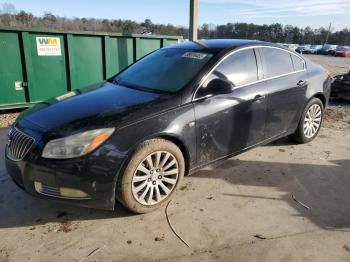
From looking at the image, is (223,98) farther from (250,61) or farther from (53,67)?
(53,67)

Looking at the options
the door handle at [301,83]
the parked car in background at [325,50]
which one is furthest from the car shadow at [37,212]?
the parked car in background at [325,50]

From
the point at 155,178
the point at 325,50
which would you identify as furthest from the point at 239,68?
the point at 325,50

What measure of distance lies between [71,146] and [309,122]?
12.3ft

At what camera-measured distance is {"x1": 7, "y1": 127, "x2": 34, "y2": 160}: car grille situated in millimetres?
2904

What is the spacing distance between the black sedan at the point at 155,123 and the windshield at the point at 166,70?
14mm

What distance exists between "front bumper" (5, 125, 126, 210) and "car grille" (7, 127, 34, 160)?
70 millimetres

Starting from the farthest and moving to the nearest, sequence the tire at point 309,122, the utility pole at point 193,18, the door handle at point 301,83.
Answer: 1. the utility pole at point 193,18
2. the tire at point 309,122
3. the door handle at point 301,83

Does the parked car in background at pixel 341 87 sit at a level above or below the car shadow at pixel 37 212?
above

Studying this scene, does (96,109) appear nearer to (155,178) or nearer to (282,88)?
(155,178)

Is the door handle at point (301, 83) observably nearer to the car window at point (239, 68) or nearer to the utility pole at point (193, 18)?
the car window at point (239, 68)

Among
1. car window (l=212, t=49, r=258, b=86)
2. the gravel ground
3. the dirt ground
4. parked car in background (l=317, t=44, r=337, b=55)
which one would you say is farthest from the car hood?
parked car in background (l=317, t=44, r=337, b=55)

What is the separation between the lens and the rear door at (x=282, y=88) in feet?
13.8

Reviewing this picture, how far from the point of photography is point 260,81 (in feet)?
13.3

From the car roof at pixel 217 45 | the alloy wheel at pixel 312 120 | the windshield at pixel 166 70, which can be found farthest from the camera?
the alloy wheel at pixel 312 120
